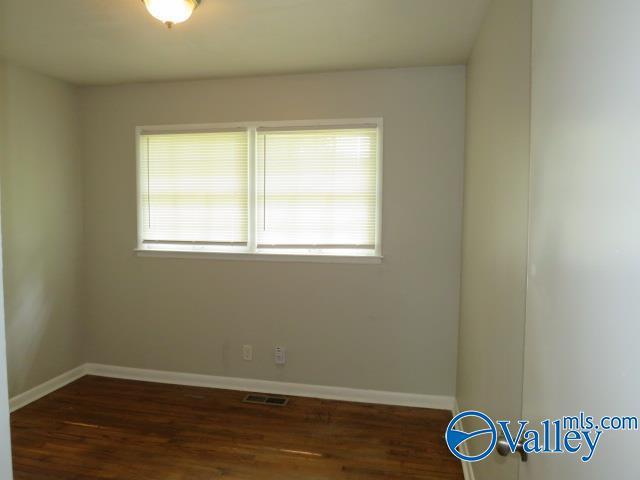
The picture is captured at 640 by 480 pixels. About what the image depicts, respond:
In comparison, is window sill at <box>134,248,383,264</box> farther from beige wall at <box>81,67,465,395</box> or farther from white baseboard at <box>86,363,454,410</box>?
white baseboard at <box>86,363,454,410</box>

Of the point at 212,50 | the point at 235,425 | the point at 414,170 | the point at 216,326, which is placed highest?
the point at 212,50

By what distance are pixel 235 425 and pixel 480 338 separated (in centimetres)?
189

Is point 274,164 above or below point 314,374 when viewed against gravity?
above

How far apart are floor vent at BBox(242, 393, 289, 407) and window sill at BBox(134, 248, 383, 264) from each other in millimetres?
1170

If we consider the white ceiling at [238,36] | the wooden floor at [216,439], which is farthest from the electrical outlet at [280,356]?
the white ceiling at [238,36]

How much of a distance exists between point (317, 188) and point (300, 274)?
74 cm

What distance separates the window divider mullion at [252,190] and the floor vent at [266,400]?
4.10 feet

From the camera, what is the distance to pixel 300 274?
3334mm

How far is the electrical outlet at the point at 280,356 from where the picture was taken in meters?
3.40

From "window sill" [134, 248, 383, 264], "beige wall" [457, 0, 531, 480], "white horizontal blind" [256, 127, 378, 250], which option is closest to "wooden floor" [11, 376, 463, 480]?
"beige wall" [457, 0, 531, 480]

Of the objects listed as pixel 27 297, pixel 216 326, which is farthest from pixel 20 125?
pixel 216 326

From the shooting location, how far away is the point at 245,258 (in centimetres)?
342

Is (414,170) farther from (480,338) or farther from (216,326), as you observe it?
(216,326)
